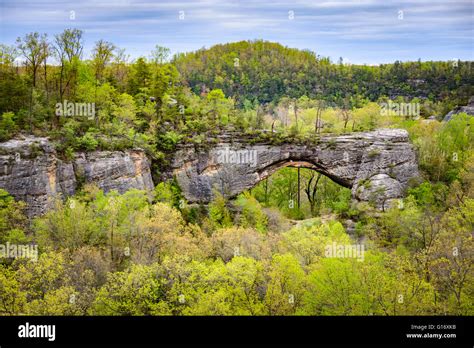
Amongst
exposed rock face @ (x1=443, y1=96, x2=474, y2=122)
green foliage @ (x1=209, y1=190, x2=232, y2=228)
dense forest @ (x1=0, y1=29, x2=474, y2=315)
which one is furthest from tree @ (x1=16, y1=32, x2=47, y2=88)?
exposed rock face @ (x1=443, y1=96, x2=474, y2=122)

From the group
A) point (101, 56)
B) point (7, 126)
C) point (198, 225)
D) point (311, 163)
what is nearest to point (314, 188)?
point (311, 163)

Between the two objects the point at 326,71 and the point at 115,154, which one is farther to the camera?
the point at 326,71

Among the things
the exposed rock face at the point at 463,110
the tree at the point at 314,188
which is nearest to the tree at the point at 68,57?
the tree at the point at 314,188

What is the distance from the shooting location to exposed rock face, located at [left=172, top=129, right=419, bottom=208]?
128ft

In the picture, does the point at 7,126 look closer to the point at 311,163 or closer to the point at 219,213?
the point at 219,213

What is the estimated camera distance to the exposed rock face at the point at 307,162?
39125 mm

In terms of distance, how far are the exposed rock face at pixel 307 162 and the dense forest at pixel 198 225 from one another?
109cm

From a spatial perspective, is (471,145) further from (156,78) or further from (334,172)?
(156,78)

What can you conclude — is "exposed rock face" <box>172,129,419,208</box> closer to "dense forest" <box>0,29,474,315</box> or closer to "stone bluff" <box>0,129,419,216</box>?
"stone bluff" <box>0,129,419,216</box>

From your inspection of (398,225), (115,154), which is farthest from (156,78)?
(398,225)

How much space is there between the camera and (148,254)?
25.0m

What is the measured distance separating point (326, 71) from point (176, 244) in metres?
68.7

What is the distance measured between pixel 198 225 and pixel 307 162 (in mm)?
11114
